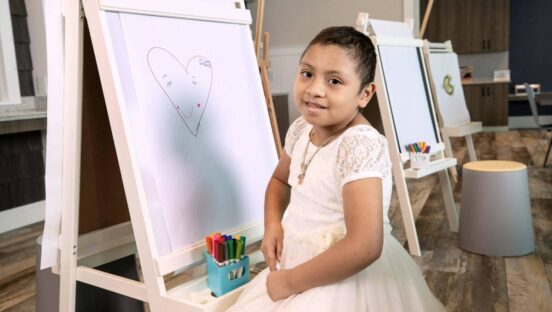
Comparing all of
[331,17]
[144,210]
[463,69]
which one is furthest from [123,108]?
[463,69]

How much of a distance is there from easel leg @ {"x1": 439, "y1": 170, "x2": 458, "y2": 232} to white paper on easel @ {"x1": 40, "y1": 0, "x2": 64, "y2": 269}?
2228 mm

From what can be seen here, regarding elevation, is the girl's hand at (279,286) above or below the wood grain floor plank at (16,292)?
above

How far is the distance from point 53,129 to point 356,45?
72cm

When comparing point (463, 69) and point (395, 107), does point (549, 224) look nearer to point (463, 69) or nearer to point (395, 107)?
point (395, 107)

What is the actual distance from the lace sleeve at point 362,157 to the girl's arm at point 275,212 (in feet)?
0.83

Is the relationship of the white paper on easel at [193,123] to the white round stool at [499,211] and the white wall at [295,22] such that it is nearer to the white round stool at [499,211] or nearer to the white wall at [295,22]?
the white round stool at [499,211]

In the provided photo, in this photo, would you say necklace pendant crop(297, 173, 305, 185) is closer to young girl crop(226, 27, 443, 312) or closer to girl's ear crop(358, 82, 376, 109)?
young girl crop(226, 27, 443, 312)

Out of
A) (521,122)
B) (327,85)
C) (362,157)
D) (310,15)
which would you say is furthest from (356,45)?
(521,122)

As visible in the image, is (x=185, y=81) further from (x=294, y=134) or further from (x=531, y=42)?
(x=531, y=42)

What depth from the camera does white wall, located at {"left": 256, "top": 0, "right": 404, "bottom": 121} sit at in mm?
4504

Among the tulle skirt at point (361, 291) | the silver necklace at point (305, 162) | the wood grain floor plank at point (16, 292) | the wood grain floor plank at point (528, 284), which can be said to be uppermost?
the silver necklace at point (305, 162)

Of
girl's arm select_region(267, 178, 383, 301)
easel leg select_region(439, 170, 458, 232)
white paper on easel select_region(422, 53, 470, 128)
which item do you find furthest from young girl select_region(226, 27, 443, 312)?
white paper on easel select_region(422, 53, 470, 128)

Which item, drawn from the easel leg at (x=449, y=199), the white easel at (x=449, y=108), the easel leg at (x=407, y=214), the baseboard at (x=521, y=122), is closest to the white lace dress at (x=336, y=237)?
the easel leg at (x=407, y=214)

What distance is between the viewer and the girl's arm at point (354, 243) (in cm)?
87
